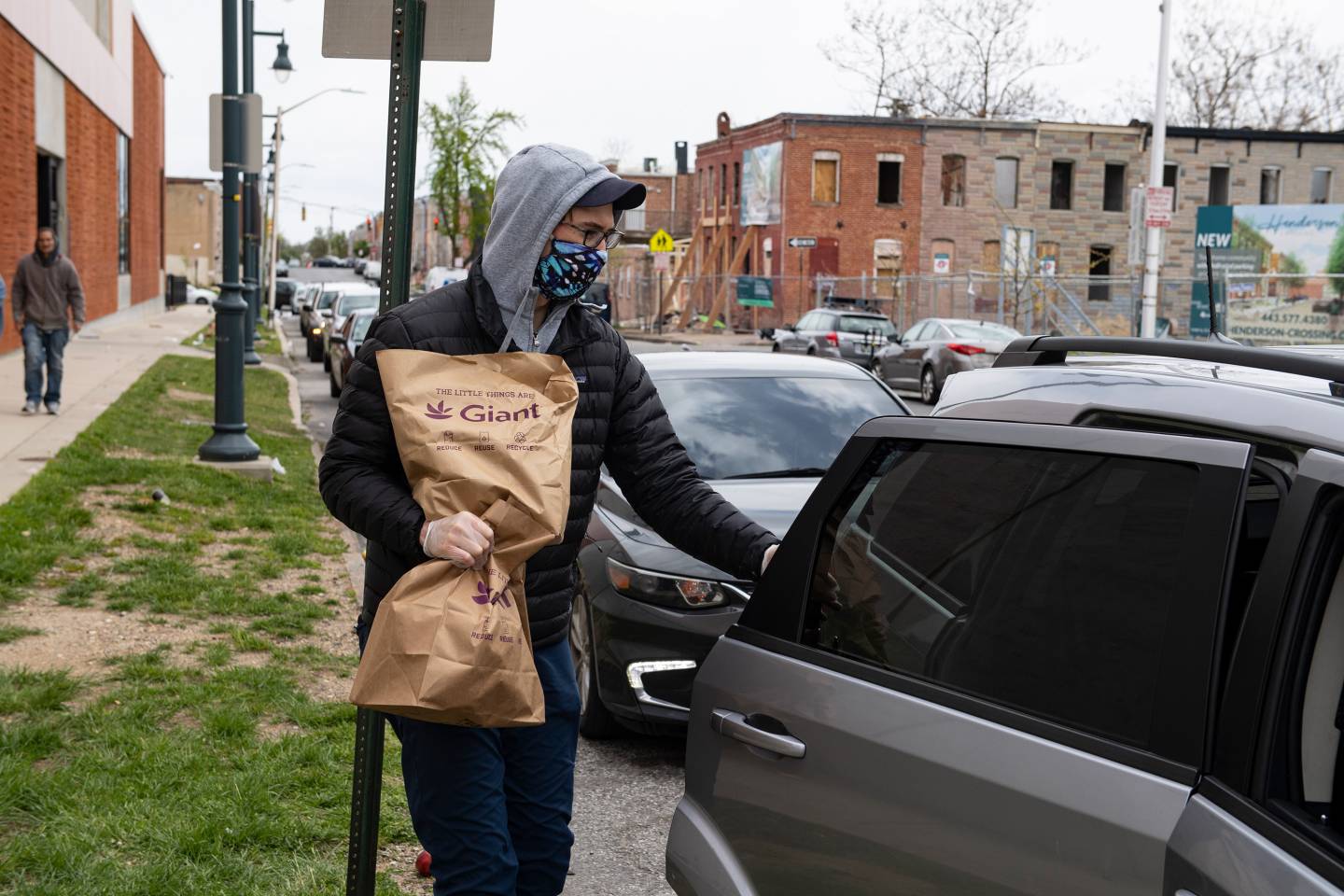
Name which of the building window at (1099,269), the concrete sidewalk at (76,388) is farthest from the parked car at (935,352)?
the building window at (1099,269)

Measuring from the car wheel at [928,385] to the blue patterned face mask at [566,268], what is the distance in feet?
75.6

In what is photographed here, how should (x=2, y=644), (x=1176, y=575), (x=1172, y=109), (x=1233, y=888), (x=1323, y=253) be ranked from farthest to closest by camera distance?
(x=1172, y=109), (x=1323, y=253), (x=2, y=644), (x=1176, y=575), (x=1233, y=888)

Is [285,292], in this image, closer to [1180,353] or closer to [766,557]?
[766,557]

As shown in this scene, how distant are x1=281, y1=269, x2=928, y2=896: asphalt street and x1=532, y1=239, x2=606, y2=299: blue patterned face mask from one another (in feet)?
7.17

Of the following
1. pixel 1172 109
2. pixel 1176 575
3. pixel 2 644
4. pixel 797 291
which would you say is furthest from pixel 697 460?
pixel 1172 109

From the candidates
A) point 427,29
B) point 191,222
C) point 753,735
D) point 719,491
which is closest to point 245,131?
point 719,491

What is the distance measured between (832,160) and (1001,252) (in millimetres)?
6941

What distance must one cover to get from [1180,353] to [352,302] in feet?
92.8

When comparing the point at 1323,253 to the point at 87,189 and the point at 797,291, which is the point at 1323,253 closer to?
the point at 797,291

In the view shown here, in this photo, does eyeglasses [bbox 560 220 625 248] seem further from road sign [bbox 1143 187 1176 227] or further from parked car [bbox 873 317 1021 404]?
road sign [bbox 1143 187 1176 227]

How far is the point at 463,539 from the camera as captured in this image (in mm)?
2777

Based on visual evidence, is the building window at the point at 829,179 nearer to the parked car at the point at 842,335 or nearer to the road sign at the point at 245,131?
the parked car at the point at 842,335

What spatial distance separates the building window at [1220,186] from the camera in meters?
53.7

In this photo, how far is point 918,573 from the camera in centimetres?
261
